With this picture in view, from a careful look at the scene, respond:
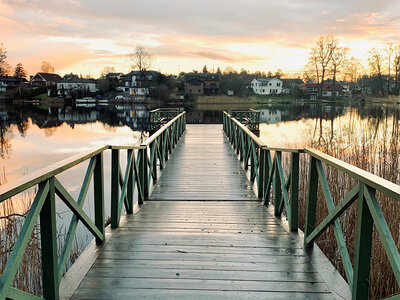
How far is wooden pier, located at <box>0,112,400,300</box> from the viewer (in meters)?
2.12

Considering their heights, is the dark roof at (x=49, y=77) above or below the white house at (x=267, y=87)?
above

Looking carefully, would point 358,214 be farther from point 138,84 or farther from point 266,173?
point 138,84

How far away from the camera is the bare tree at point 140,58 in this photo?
64.7 metres

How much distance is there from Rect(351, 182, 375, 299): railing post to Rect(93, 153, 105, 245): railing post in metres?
2.29

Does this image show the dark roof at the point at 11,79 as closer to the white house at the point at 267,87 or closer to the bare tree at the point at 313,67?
the white house at the point at 267,87

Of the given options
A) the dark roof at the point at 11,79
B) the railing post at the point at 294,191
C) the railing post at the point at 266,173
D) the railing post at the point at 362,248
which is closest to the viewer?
the railing post at the point at 362,248

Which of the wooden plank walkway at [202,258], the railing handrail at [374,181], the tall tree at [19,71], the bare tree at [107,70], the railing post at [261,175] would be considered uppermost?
the bare tree at [107,70]

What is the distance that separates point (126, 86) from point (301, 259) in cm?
8218

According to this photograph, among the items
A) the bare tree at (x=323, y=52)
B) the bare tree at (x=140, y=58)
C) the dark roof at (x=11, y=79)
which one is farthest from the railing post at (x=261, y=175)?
the dark roof at (x=11, y=79)

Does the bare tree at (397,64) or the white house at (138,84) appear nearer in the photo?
the bare tree at (397,64)

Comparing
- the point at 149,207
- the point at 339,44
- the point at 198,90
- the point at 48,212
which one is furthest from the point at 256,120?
the point at 198,90

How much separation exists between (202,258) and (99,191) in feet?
3.91

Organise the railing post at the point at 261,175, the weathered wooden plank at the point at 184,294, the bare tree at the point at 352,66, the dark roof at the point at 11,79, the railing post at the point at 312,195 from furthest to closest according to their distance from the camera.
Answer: the dark roof at the point at 11,79, the bare tree at the point at 352,66, the railing post at the point at 261,175, the railing post at the point at 312,195, the weathered wooden plank at the point at 184,294

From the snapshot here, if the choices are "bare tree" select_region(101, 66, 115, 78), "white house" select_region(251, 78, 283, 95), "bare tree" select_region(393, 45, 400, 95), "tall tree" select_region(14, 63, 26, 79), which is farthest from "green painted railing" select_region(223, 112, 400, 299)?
"bare tree" select_region(101, 66, 115, 78)
